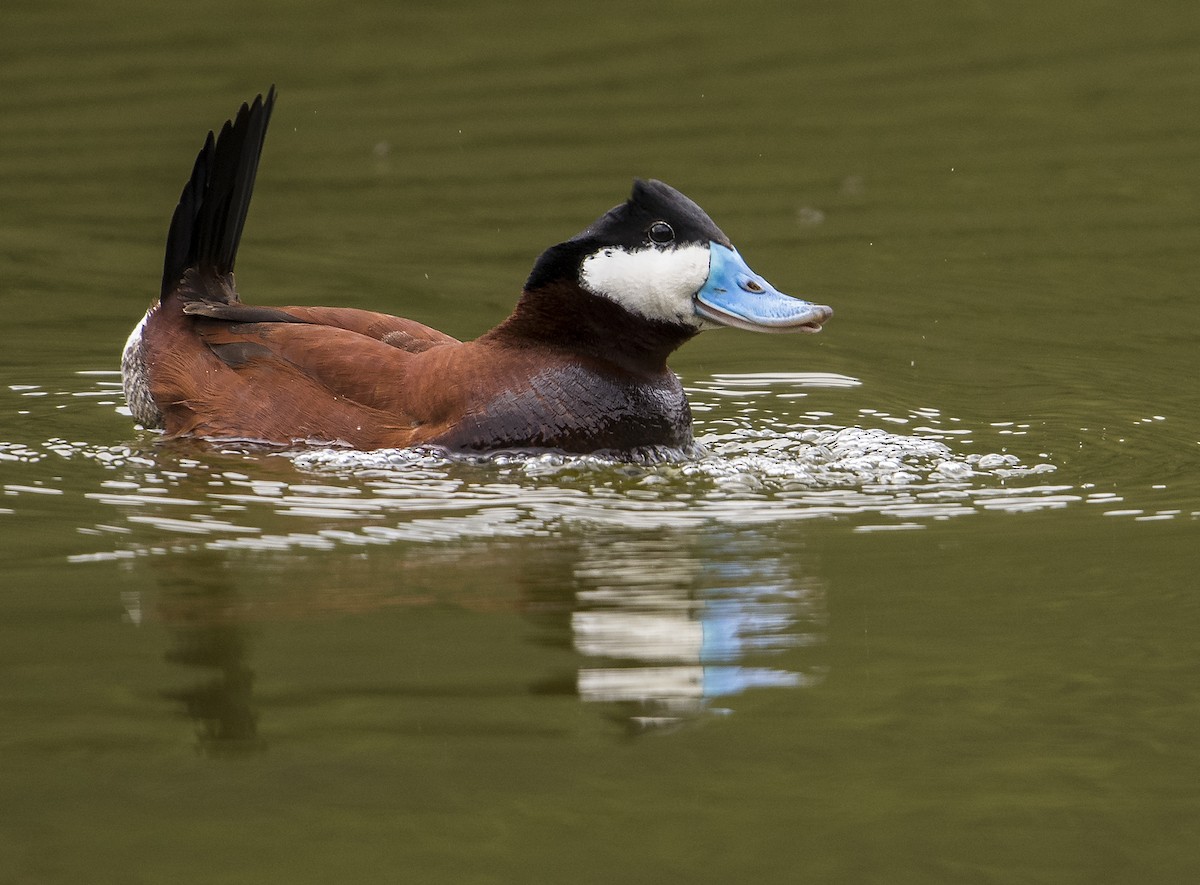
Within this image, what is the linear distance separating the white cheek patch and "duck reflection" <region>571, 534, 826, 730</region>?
112 centimetres

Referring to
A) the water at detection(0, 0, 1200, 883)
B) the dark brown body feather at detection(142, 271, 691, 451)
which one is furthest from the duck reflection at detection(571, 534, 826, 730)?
the dark brown body feather at detection(142, 271, 691, 451)

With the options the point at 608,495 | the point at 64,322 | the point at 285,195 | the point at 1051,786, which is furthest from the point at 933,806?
the point at 285,195

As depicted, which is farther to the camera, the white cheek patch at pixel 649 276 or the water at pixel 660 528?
the white cheek patch at pixel 649 276

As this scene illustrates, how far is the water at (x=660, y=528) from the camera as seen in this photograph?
117 inches

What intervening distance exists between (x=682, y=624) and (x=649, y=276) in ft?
6.33

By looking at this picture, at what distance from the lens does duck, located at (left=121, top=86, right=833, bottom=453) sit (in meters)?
5.66

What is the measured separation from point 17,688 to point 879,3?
10460mm

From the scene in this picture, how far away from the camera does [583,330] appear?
5.82m

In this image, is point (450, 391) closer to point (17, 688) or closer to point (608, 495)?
point (608, 495)

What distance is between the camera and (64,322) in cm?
788

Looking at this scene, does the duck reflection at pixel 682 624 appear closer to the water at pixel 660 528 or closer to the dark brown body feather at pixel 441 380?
the water at pixel 660 528

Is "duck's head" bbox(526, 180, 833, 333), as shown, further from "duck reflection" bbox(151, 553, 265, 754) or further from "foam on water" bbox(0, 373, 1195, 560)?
"duck reflection" bbox(151, 553, 265, 754)

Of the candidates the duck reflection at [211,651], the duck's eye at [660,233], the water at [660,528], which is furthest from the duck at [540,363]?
the duck reflection at [211,651]

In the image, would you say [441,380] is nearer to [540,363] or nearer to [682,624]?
[540,363]
